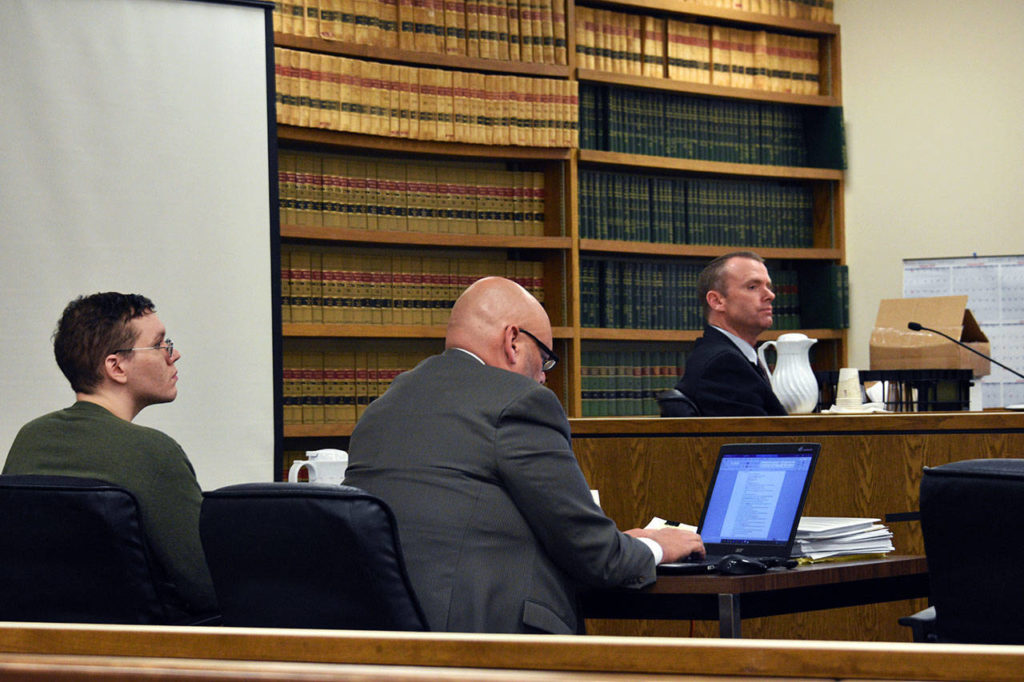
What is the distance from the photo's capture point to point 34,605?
79.7 inches

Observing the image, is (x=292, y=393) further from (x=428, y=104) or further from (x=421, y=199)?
(x=428, y=104)

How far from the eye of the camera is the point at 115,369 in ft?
8.56

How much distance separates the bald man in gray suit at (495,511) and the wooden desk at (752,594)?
0.19 feet

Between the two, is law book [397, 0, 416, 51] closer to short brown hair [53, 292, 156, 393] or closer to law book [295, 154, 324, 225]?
law book [295, 154, 324, 225]

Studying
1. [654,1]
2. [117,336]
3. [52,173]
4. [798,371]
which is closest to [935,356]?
[798,371]

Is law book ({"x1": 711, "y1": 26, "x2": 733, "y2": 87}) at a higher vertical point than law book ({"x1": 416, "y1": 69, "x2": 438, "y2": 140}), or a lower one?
higher

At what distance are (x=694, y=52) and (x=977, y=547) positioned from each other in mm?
4026

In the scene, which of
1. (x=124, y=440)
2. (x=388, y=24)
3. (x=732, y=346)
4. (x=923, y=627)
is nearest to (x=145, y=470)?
(x=124, y=440)

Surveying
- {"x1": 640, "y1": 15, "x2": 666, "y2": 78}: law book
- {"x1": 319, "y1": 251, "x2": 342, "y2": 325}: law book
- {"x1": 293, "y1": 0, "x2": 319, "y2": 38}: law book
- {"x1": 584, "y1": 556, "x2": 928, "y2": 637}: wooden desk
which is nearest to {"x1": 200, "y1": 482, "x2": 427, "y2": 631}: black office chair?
{"x1": 584, "y1": 556, "x2": 928, "y2": 637}: wooden desk

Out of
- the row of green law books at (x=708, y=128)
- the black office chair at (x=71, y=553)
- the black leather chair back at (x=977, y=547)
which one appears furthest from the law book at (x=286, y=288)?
the black leather chair back at (x=977, y=547)

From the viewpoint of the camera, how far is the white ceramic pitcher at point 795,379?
11.4 ft

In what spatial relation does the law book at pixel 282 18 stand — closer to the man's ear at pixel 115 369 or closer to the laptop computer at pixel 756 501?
the man's ear at pixel 115 369

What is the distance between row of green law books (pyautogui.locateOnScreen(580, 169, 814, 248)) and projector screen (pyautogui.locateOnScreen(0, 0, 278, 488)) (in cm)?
160

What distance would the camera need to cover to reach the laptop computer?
2.14 metres
